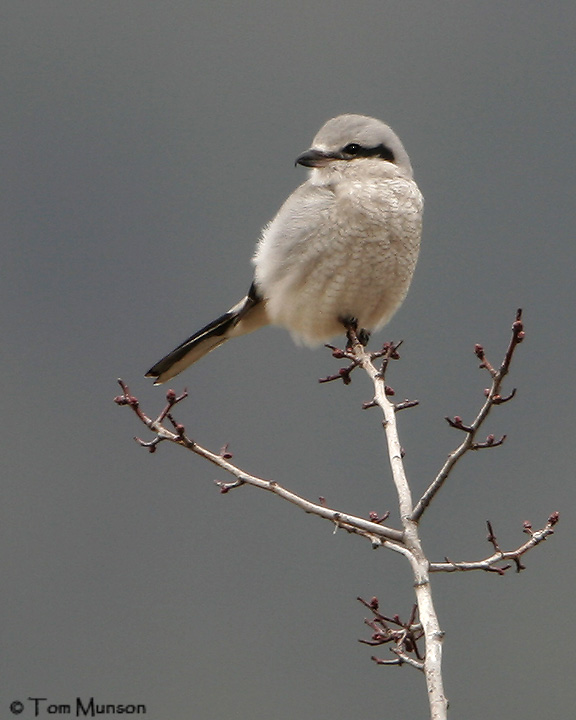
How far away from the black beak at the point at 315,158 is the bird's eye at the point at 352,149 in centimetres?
7

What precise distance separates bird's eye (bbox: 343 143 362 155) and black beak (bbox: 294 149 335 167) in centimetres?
7

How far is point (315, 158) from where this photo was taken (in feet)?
18.7

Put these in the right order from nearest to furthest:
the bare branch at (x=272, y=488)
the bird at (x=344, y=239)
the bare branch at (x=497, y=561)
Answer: the bare branch at (x=497, y=561) → the bare branch at (x=272, y=488) → the bird at (x=344, y=239)

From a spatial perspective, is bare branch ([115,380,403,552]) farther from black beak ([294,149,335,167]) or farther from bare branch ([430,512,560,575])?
black beak ([294,149,335,167])

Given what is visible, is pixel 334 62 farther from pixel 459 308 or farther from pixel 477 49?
pixel 459 308

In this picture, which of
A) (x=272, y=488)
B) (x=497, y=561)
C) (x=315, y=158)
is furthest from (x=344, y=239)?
(x=497, y=561)

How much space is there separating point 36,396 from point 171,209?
1130cm

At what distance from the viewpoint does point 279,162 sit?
139 feet

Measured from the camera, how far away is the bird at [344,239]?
216 inches

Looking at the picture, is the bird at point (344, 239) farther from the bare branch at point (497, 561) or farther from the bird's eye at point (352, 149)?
the bare branch at point (497, 561)

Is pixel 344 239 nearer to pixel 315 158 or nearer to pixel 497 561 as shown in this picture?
pixel 315 158

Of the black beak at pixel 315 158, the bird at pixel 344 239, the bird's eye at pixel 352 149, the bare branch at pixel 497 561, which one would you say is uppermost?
the bird's eye at pixel 352 149

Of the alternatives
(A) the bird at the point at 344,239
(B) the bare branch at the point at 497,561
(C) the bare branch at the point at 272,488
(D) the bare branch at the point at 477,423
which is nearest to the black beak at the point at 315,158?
(A) the bird at the point at 344,239

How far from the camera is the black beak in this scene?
18.6 ft
